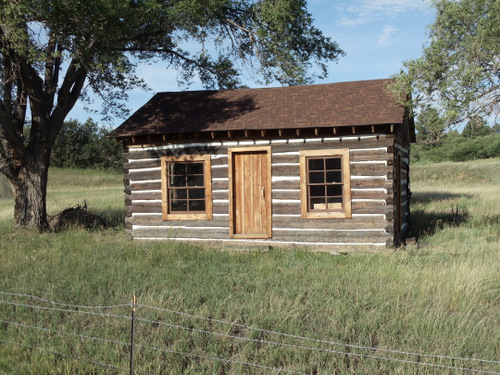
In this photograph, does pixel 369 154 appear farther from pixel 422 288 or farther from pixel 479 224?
pixel 479 224

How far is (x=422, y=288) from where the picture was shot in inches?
287

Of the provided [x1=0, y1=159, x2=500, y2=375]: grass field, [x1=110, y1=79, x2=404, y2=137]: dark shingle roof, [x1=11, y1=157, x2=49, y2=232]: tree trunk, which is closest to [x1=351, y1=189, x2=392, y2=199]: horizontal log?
[x1=0, y1=159, x2=500, y2=375]: grass field

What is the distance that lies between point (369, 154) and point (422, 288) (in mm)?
4439

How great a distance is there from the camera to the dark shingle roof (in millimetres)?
11328

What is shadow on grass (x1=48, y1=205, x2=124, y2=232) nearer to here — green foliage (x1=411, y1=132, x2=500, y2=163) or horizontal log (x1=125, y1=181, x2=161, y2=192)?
horizontal log (x1=125, y1=181, x2=161, y2=192)

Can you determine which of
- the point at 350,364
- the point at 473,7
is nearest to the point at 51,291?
the point at 350,364

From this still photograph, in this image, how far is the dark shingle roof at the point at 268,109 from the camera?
1133cm

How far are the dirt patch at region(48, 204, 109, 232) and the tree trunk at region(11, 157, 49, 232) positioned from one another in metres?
0.63

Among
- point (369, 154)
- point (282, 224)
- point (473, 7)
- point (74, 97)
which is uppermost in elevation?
point (473, 7)

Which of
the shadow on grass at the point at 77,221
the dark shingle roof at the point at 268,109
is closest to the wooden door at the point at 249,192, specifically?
the dark shingle roof at the point at 268,109

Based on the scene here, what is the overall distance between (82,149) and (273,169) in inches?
2028

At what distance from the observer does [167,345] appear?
5.65 m

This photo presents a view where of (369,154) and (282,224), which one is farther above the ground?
(369,154)

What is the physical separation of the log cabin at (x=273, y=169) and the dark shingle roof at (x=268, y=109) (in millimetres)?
29
